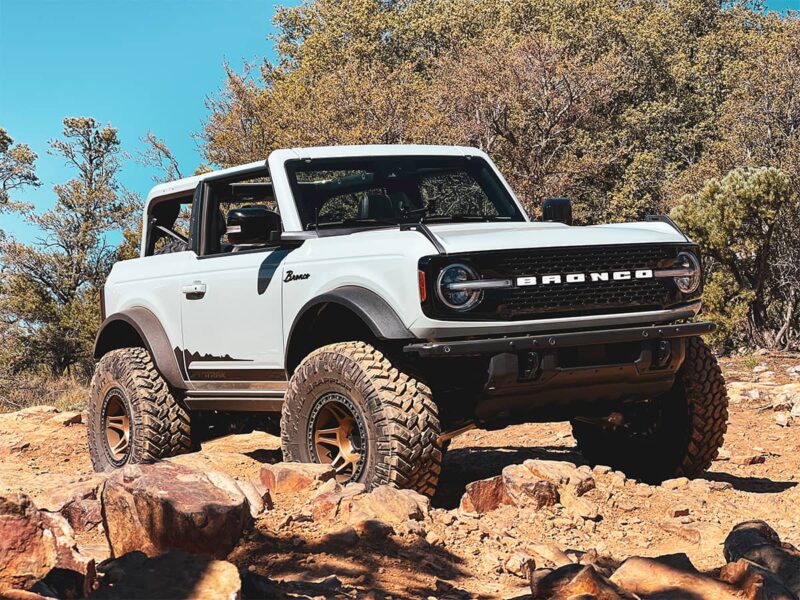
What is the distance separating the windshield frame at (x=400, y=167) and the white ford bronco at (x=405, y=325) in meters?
0.01

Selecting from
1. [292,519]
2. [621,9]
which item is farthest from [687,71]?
[292,519]

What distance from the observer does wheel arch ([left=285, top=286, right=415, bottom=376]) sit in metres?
5.04

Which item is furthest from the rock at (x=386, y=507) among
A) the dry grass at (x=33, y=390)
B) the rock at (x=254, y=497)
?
the dry grass at (x=33, y=390)

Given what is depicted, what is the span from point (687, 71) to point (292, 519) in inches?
1311

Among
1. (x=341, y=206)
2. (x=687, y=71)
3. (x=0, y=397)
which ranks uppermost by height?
(x=687, y=71)

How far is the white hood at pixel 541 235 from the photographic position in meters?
5.01

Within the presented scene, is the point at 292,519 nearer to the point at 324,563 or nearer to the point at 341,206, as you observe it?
the point at 324,563

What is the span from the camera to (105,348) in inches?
311

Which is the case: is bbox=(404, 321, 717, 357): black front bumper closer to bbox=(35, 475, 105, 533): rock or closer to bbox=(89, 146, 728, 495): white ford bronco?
bbox=(89, 146, 728, 495): white ford bronco

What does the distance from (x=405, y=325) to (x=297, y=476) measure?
36.7 inches

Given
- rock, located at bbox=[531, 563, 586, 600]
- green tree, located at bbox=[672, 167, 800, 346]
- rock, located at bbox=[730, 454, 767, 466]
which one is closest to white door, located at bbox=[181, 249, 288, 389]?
rock, located at bbox=[531, 563, 586, 600]

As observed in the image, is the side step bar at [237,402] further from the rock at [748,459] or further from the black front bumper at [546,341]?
the rock at [748,459]

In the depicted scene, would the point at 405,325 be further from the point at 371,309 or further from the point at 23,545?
the point at 23,545

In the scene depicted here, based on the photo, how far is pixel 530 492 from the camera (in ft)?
16.9
